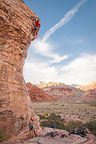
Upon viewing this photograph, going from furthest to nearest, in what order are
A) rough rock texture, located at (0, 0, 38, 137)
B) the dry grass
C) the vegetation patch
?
the dry grass < the vegetation patch < rough rock texture, located at (0, 0, 38, 137)

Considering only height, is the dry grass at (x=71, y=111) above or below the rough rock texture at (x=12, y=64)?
below

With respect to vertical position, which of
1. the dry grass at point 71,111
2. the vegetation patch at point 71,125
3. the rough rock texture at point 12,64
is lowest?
the dry grass at point 71,111

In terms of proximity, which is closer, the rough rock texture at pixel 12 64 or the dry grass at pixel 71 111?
the rough rock texture at pixel 12 64

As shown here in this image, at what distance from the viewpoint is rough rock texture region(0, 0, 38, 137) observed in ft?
14.7

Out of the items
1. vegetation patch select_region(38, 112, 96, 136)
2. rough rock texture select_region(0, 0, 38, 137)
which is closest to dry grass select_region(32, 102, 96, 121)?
vegetation patch select_region(38, 112, 96, 136)

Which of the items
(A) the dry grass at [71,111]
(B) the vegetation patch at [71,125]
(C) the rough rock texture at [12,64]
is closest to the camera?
(C) the rough rock texture at [12,64]

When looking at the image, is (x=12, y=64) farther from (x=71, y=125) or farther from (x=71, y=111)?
(x=71, y=111)

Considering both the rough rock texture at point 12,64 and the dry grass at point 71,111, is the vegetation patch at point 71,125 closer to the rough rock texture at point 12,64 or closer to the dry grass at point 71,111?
the dry grass at point 71,111

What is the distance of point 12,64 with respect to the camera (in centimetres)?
523

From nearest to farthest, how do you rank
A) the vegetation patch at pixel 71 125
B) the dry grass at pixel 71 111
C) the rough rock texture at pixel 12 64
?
the rough rock texture at pixel 12 64
the vegetation patch at pixel 71 125
the dry grass at pixel 71 111

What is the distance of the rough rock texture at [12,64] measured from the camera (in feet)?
14.7

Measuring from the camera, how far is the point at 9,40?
520cm

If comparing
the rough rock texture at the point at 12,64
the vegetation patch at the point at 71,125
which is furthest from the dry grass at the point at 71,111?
the rough rock texture at the point at 12,64

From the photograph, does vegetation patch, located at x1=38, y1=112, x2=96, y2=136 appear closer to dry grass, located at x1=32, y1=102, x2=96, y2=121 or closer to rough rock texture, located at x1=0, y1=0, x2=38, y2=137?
dry grass, located at x1=32, y1=102, x2=96, y2=121
